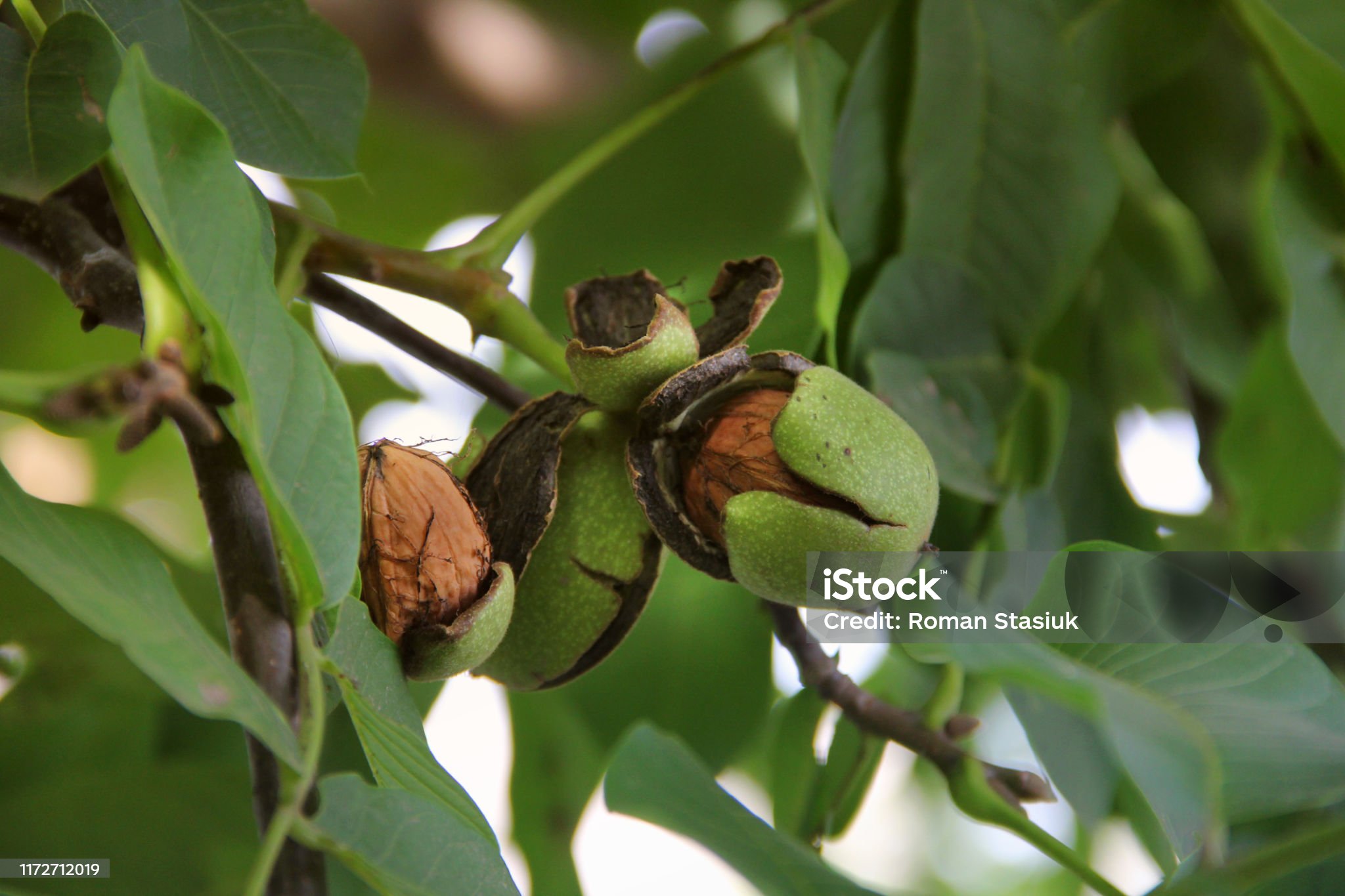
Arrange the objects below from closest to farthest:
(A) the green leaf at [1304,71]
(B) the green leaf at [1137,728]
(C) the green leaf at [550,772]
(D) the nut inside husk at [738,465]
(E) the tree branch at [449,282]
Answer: (B) the green leaf at [1137,728], (D) the nut inside husk at [738,465], (E) the tree branch at [449,282], (A) the green leaf at [1304,71], (C) the green leaf at [550,772]

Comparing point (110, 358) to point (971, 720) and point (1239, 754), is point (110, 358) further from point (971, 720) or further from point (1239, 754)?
point (1239, 754)

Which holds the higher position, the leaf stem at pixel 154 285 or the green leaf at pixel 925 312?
the green leaf at pixel 925 312

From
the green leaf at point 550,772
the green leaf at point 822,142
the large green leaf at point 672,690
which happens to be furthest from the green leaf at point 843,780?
the green leaf at point 822,142

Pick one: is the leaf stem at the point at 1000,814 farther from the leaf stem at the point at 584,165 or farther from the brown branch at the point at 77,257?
the brown branch at the point at 77,257

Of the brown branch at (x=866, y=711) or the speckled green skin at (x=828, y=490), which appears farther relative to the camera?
the brown branch at (x=866, y=711)

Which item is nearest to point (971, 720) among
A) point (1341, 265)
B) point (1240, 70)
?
point (1341, 265)

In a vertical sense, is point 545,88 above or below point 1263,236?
above

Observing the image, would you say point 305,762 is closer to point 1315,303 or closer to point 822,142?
point 822,142
